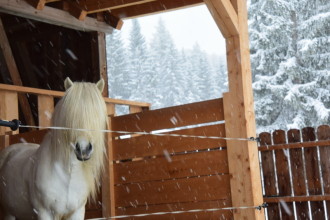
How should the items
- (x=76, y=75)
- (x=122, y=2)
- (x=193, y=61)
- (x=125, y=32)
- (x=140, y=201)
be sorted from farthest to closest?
1. (x=125, y=32)
2. (x=193, y=61)
3. (x=76, y=75)
4. (x=122, y=2)
5. (x=140, y=201)

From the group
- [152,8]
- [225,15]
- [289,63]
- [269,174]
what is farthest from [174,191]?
[289,63]

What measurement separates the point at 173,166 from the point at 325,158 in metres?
2.70

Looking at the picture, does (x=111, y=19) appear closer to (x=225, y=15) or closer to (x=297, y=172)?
(x=297, y=172)

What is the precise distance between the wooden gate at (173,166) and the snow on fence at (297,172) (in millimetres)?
2047

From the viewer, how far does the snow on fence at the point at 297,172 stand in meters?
7.18

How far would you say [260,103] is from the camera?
23016 mm

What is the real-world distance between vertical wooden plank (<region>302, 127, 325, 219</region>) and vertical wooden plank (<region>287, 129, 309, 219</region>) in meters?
0.08

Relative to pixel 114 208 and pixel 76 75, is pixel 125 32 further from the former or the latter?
pixel 114 208

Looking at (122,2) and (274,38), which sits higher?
(274,38)

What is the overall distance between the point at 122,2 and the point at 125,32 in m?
25.8

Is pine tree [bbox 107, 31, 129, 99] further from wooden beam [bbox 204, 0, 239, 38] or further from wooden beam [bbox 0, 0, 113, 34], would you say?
wooden beam [bbox 204, 0, 239, 38]

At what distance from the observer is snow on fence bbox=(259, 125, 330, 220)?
7184 mm

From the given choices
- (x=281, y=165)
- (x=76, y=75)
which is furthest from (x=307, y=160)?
(x=76, y=75)

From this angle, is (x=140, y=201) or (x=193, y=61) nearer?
(x=140, y=201)
